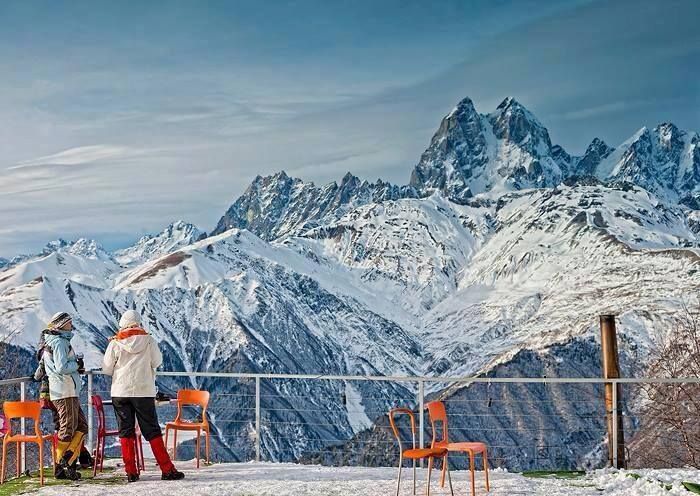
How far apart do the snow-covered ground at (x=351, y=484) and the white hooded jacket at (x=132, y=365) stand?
1.26 metres

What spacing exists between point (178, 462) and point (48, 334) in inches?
141

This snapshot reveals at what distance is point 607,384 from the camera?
14695mm

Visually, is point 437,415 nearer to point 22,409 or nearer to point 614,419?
point 614,419

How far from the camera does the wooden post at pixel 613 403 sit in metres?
14.5

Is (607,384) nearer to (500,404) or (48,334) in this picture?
(48,334)

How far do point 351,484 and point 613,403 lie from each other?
4.28 meters

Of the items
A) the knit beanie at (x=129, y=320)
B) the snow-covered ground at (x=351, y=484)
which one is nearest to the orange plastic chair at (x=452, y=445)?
the snow-covered ground at (x=351, y=484)

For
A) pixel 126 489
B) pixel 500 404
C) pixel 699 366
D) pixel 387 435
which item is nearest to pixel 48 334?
pixel 126 489

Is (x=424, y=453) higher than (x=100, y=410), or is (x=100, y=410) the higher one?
(x=100, y=410)

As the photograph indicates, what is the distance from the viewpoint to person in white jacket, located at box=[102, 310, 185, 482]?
1278 centimetres

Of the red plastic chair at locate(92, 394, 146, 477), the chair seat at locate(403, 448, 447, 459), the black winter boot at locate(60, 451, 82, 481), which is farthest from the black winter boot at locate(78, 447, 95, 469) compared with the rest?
the chair seat at locate(403, 448, 447, 459)

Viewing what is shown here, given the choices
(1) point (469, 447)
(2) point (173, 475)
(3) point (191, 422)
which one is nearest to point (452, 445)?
(1) point (469, 447)

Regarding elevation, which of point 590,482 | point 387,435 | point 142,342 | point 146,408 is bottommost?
point 387,435

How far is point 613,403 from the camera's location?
14500mm
